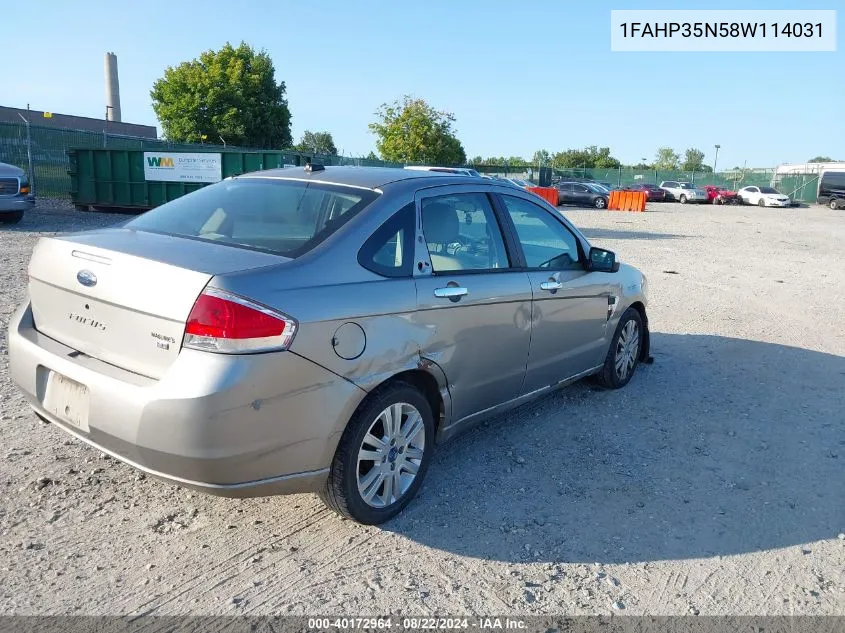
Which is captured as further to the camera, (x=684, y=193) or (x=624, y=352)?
(x=684, y=193)

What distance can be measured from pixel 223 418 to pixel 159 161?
669 inches

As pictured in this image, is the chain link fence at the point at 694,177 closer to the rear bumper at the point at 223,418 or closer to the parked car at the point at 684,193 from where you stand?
the parked car at the point at 684,193

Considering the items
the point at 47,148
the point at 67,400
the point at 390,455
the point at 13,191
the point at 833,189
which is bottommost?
the point at 390,455

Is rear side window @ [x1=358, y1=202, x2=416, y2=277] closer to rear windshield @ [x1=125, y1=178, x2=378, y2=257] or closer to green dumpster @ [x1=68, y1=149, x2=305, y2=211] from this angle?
rear windshield @ [x1=125, y1=178, x2=378, y2=257]

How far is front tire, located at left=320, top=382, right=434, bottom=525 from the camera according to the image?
10.3 ft

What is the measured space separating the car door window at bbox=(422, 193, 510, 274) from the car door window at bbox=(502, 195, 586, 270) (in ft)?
0.75

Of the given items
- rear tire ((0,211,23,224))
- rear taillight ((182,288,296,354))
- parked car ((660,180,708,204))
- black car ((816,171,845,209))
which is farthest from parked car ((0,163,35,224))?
black car ((816,171,845,209))

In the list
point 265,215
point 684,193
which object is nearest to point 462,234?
point 265,215

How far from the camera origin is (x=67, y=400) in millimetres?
3041

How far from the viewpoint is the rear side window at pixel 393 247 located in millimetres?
3266

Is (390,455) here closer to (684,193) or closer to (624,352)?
(624,352)

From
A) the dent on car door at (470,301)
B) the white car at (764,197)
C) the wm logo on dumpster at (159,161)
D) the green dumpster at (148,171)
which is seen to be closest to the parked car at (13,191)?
the green dumpster at (148,171)

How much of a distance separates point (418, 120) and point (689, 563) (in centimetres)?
5450

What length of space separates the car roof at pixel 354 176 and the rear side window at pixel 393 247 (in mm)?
250
